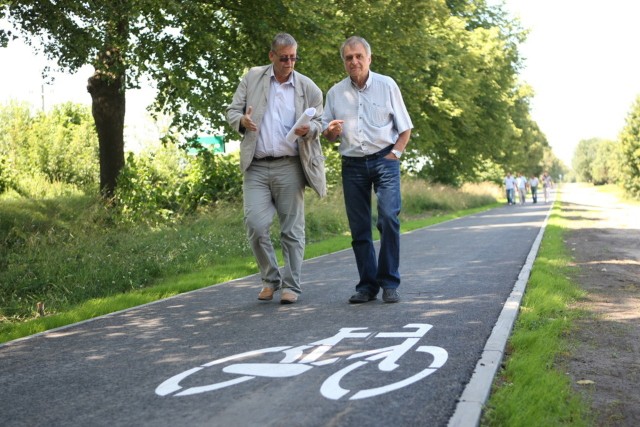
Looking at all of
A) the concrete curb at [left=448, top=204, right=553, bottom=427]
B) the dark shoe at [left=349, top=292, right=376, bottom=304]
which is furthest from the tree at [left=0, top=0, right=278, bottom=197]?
the concrete curb at [left=448, top=204, right=553, bottom=427]

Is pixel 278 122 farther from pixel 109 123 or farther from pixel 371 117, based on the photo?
pixel 109 123

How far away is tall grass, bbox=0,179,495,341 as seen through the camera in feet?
28.2

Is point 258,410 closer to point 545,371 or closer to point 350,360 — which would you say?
point 350,360

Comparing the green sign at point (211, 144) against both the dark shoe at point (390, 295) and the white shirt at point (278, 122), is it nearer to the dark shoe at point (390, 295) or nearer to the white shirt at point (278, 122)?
the white shirt at point (278, 122)

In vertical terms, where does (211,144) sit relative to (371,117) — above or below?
above

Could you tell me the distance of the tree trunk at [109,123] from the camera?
18.7 meters

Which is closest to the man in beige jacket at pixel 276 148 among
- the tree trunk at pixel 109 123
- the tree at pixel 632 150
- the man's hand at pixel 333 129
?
the man's hand at pixel 333 129

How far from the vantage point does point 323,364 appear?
190 inches

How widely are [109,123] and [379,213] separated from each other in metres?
13.0

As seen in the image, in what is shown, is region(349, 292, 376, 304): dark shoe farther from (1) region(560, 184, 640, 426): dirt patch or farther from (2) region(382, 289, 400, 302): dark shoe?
(1) region(560, 184, 640, 426): dirt patch

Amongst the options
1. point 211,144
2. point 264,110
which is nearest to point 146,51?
point 211,144

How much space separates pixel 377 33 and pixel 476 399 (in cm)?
1774

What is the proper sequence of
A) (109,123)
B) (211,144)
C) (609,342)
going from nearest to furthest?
(609,342), (109,123), (211,144)

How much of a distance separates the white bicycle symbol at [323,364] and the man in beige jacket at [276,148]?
1943 millimetres
